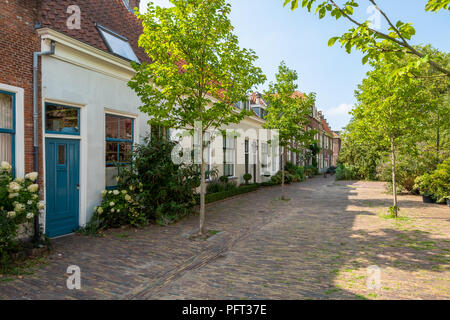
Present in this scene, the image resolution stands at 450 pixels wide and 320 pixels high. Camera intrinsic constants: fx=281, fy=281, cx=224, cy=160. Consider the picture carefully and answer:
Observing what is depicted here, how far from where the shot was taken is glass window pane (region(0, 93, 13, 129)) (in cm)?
563

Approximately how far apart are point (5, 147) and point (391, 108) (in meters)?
10.4

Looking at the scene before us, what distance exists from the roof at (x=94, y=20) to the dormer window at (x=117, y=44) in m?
0.14

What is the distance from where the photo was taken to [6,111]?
5703mm

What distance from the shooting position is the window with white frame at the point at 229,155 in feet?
51.9

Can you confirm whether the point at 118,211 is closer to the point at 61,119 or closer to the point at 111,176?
the point at 111,176

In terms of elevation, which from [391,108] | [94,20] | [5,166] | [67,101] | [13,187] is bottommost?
[13,187]

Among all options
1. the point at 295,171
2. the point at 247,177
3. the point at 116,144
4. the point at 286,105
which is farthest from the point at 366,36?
the point at 295,171

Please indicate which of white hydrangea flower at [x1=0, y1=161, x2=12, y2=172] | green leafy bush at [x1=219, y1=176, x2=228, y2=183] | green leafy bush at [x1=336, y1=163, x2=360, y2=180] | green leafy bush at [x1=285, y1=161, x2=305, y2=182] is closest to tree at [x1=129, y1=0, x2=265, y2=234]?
white hydrangea flower at [x1=0, y1=161, x2=12, y2=172]

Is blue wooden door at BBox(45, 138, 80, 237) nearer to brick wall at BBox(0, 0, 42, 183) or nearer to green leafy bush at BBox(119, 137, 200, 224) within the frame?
brick wall at BBox(0, 0, 42, 183)

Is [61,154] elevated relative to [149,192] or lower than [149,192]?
elevated

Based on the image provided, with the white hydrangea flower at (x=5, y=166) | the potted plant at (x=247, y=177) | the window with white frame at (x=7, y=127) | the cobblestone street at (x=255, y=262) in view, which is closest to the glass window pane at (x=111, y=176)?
the cobblestone street at (x=255, y=262)

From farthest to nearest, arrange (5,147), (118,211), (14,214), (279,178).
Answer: (279,178), (118,211), (5,147), (14,214)

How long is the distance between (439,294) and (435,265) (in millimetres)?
1334
